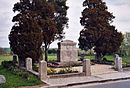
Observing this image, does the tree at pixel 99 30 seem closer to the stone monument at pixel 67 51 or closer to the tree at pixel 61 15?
the tree at pixel 61 15

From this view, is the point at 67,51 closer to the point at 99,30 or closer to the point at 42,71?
the point at 99,30

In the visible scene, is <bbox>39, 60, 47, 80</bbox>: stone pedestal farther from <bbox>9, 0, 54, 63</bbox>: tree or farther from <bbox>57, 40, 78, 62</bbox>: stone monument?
<bbox>57, 40, 78, 62</bbox>: stone monument

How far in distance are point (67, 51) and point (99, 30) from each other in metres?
7.38

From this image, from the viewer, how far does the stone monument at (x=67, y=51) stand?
862 inches

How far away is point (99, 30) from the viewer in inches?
1048

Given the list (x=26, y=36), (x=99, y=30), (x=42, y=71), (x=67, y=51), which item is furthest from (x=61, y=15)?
(x=42, y=71)

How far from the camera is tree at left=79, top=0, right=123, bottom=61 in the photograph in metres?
25.5

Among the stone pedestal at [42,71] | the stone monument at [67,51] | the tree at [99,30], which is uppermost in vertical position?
the tree at [99,30]

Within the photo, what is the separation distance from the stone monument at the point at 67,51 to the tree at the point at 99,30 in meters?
4.69

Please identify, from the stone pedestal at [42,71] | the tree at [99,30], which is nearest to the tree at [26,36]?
the stone pedestal at [42,71]

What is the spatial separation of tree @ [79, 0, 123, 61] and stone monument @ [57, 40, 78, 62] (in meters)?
4.69

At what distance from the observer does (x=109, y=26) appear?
26.6 metres

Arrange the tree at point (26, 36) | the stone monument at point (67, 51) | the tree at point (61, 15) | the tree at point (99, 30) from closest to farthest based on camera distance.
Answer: the tree at point (26, 36)
the stone monument at point (67, 51)
the tree at point (99, 30)
the tree at point (61, 15)

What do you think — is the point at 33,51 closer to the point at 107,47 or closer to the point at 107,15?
the point at 107,47
